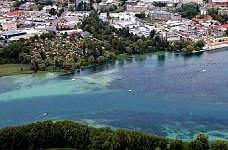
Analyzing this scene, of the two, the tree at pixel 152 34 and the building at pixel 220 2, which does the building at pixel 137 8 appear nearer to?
the building at pixel 220 2

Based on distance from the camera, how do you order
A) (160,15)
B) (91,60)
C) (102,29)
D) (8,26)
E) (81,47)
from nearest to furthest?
(91,60), (81,47), (102,29), (8,26), (160,15)

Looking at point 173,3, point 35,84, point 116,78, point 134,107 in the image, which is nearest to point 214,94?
point 134,107

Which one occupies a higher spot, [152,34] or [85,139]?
[152,34]

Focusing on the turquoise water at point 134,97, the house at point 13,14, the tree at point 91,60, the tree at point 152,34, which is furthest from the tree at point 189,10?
the house at point 13,14

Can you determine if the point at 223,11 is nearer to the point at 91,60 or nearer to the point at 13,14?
the point at 91,60

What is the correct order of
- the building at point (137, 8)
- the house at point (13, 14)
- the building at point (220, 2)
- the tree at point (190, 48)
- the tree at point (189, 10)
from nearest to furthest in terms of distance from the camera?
the tree at point (190, 48)
the tree at point (189, 10)
the house at point (13, 14)
the building at point (137, 8)
the building at point (220, 2)

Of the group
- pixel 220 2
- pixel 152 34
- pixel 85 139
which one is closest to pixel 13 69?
pixel 152 34

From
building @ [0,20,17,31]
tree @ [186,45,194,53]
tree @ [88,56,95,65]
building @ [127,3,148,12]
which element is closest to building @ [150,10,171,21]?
building @ [127,3,148,12]

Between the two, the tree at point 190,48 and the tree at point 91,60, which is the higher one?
the tree at point 190,48
